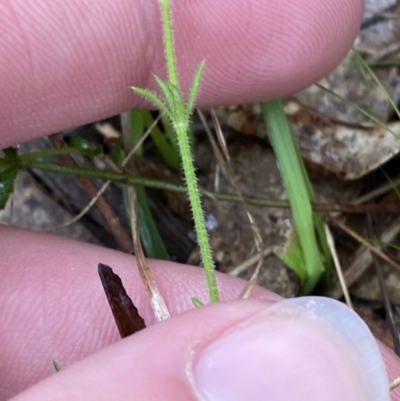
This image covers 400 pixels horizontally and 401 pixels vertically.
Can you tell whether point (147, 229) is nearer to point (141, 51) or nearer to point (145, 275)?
point (145, 275)

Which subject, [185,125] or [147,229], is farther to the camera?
[147,229]

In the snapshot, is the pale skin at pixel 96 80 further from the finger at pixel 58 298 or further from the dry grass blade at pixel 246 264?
the dry grass blade at pixel 246 264

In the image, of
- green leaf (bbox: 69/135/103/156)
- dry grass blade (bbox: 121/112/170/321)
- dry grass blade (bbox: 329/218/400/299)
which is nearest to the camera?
dry grass blade (bbox: 121/112/170/321)

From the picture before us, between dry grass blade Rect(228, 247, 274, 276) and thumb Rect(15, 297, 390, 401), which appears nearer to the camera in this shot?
thumb Rect(15, 297, 390, 401)

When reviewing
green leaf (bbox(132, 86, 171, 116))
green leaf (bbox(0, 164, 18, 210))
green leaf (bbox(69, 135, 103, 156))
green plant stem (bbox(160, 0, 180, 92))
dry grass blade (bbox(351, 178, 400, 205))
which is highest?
green plant stem (bbox(160, 0, 180, 92))

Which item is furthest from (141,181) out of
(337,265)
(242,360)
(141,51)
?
(242,360)

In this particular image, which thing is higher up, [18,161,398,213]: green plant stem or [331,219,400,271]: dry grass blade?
[18,161,398,213]: green plant stem

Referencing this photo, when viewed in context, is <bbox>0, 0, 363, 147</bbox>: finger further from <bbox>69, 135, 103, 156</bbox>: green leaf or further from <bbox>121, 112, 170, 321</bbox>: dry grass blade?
<bbox>121, 112, 170, 321</bbox>: dry grass blade

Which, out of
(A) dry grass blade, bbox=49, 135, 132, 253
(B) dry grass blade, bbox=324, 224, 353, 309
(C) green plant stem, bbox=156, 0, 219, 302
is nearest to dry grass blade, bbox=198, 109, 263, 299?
(B) dry grass blade, bbox=324, 224, 353, 309
